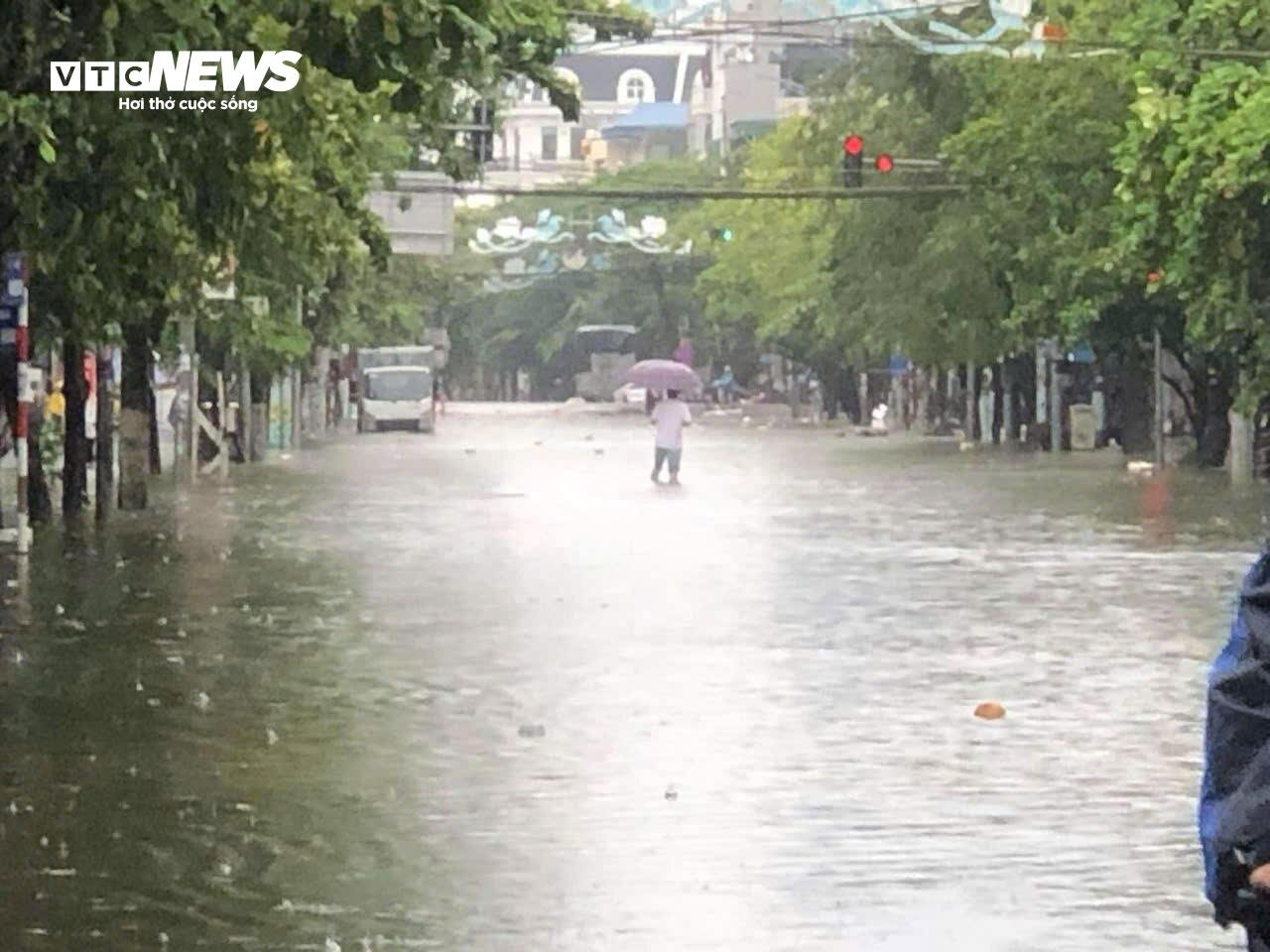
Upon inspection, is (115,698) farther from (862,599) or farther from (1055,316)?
(1055,316)

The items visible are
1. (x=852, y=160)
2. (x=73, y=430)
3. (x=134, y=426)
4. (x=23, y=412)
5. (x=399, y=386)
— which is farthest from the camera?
(x=399, y=386)

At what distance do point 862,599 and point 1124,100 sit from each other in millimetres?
30880

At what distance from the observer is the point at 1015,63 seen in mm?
55125

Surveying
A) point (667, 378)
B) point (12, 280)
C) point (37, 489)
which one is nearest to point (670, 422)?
point (667, 378)

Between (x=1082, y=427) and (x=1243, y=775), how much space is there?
66145mm

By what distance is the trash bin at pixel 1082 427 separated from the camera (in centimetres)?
6981

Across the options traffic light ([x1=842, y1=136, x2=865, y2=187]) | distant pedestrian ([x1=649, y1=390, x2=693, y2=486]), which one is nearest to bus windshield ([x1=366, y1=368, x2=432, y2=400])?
traffic light ([x1=842, y1=136, x2=865, y2=187])

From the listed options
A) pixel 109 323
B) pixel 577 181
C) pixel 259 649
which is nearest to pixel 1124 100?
pixel 109 323

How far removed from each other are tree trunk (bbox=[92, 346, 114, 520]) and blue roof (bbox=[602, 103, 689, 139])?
144 m

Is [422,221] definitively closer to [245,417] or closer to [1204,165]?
[245,417]

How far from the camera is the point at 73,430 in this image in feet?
111

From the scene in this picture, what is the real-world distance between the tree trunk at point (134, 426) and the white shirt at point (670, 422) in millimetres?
10886

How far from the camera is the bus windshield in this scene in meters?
97.3

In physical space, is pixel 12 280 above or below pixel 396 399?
above
